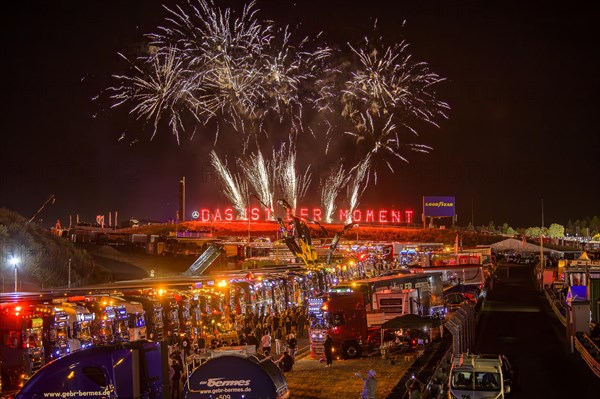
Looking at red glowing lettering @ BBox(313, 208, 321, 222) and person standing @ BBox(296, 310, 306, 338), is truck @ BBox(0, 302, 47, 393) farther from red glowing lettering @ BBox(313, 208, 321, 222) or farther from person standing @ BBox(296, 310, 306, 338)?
red glowing lettering @ BBox(313, 208, 321, 222)

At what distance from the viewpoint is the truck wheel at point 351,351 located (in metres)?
23.9

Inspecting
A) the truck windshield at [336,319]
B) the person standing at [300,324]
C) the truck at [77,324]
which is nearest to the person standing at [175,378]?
the truck at [77,324]

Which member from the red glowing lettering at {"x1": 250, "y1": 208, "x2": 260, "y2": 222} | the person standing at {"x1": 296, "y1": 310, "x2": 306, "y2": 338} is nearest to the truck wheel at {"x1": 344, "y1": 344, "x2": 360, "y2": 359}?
the person standing at {"x1": 296, "y1": 310, "x2": 306, "y2": 338}

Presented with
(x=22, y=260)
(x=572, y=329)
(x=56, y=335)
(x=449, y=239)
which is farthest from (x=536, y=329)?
(x=449, y=239)

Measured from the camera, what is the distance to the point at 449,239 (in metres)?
90.3

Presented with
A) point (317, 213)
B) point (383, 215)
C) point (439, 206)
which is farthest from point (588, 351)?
point (383, 215)

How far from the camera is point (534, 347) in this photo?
2647cm

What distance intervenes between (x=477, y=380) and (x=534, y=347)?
1216 centimetres

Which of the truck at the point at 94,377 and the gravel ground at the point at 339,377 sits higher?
the truck at the point at 94,377

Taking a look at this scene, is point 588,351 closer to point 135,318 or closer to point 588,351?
point 588,351

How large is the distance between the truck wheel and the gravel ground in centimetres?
27

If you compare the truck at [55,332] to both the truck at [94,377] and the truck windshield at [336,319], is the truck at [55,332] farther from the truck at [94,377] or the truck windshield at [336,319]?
the truck windshield at [336,319]

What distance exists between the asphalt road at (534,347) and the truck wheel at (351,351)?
4.91m

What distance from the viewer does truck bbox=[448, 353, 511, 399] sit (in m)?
15.4
